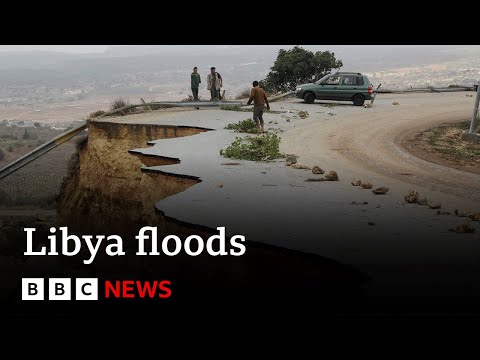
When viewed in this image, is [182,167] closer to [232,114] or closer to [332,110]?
[232,114]

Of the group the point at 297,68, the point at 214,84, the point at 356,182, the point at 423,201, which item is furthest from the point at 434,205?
the point at 297,68

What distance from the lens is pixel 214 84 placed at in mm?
27469

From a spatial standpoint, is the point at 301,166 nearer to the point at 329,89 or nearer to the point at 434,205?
the point at 434,205

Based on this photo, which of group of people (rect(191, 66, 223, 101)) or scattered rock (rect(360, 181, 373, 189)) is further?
group of people (rect(191, 66, 223, 101))

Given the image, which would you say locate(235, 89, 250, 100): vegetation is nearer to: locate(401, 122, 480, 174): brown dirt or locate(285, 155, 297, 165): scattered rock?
locate(401, 122, 480, 174): brown dirt

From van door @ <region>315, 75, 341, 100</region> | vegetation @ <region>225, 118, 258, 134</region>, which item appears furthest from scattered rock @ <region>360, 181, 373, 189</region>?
van door @ <region>315, 75, 341, 100</region>

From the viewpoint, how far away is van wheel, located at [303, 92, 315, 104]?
27703mm

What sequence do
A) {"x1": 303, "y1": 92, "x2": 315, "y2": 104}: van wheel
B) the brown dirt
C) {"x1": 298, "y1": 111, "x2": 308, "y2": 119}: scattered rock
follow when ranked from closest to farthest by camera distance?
the brown dirt < {"x1": 298, "y1": 111, "x2": 308, "y2": 119}: scattered rock < {"x1": 303, "y1": 92, "x2": 315, "y2": 104}: van wheel

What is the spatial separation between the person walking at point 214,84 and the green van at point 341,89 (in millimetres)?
3784

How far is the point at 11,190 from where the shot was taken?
138 feet

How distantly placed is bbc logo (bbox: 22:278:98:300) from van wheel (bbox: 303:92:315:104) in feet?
72.5

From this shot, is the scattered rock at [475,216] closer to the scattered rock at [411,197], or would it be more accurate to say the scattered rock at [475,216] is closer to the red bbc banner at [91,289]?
the scattered rock at [411,197]

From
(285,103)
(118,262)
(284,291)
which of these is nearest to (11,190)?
(285,103)

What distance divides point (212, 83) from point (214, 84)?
0.16 meters
